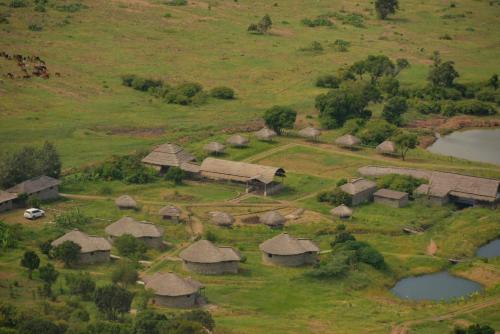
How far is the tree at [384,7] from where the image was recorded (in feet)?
459

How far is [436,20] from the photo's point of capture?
5605 inches

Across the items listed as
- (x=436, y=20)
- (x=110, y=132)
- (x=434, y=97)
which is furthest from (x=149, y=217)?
(x=436, y=20)

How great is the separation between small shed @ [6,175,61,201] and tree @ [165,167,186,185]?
834 cm

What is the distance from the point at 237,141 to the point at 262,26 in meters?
44.2

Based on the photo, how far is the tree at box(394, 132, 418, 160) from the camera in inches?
3406

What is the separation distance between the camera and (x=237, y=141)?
288 ft

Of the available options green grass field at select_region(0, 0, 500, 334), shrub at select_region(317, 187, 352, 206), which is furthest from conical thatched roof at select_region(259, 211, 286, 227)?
shrub at select_region(317, 187, 352, 206)

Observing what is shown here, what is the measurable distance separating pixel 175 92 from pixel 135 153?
61.9ft

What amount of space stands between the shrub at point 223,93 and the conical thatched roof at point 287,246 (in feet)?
126

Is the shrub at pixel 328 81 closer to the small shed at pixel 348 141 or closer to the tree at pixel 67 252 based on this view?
the small shed at pixel 348 141

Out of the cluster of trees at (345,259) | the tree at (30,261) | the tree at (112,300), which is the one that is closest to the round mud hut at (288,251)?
the cluster of trees at (345,259)

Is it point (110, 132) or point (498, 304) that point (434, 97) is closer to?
point (110, 132)

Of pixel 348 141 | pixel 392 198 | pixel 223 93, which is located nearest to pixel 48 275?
pixel 392 198

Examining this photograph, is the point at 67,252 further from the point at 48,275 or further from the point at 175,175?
the point at 175,175
